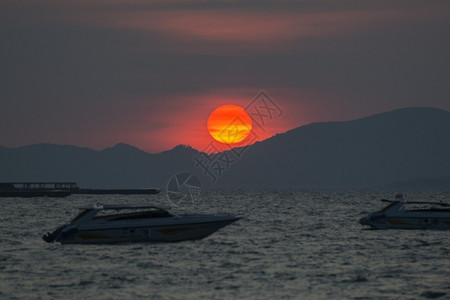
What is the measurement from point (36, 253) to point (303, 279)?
1722cm

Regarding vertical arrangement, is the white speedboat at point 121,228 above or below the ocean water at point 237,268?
above

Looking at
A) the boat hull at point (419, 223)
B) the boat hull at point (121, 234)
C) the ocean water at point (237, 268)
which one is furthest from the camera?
the boat hull at point (419, 223)

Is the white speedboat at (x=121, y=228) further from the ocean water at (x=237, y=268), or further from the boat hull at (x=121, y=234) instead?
the ocean water at (x=237, y=268)

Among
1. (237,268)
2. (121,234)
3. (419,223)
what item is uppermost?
(121,234)

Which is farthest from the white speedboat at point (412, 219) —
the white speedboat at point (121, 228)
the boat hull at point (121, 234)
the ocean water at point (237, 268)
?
the boat hull at point (121, 234)

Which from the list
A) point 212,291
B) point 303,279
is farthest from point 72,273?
point 303,279

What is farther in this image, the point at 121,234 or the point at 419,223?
the point at 419,223

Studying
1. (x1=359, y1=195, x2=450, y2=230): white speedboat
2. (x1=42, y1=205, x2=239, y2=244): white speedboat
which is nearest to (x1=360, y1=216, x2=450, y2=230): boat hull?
(x1=359, y1=195, x2=450, y2=230): white speedboat

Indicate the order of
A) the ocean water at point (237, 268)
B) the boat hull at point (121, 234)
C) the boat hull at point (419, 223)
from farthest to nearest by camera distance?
the boat hull at point (419, 223) < the boat hull at point (121, 234) < the ocean water at point (237, 268)

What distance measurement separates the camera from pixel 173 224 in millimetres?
42281

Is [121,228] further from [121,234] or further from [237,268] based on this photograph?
[237,268]

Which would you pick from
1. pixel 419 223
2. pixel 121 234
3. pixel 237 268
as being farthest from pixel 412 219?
pixel 121 234

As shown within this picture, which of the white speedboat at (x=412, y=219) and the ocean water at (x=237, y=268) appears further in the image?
the white speedboat at (x=412, y=219)

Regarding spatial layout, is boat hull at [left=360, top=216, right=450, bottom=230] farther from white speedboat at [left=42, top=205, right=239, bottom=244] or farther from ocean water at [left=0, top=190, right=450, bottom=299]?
white speedboat at [left=42, top=205, right=239, bottom=244]
